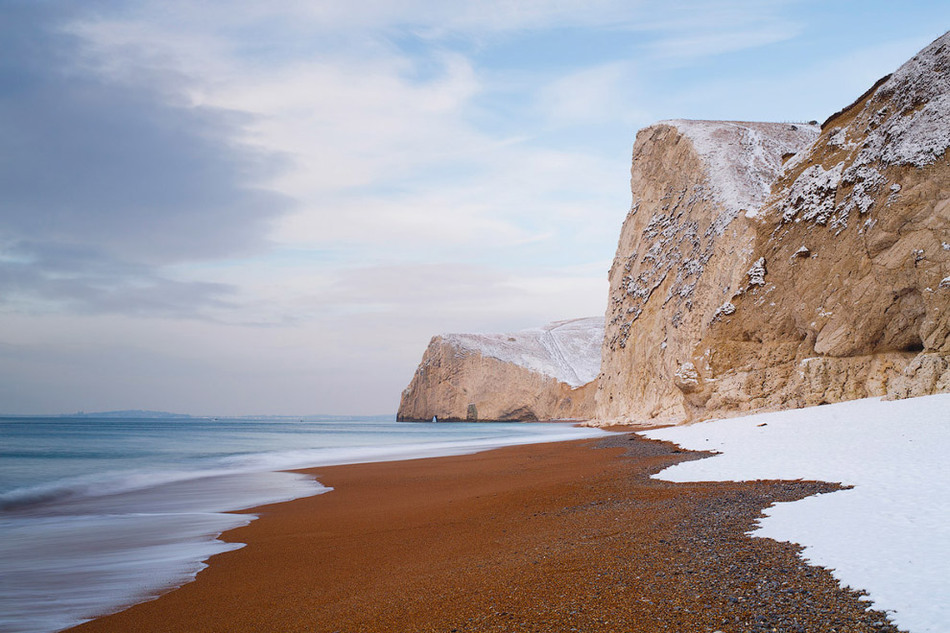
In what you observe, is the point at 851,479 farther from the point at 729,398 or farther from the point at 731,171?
the point at 731,171

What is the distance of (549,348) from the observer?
97.2 meters

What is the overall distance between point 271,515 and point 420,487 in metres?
3.52

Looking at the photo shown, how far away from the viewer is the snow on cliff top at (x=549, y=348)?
293ft

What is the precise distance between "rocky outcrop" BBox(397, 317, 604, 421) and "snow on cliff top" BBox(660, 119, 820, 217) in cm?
4949

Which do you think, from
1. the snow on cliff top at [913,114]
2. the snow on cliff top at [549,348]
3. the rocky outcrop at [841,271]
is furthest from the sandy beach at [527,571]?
the snow on cliff top at [549,348]

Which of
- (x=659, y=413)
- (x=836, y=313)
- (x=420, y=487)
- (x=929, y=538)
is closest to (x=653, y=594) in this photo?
(x=929, y=538)

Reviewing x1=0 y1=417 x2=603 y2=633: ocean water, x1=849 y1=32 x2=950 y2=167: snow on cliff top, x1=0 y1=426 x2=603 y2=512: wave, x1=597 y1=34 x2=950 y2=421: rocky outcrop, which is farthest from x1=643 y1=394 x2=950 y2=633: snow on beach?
x1=0 y1=426 x2=603 y2=512: wave

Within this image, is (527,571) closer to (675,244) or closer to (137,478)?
(137,478)

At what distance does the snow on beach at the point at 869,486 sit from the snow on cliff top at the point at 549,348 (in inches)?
2871

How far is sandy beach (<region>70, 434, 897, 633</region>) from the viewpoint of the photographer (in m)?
4.08

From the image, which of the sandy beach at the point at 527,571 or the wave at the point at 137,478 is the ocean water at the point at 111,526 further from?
the sandy beach at the point at 527,571

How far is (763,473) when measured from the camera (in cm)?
962

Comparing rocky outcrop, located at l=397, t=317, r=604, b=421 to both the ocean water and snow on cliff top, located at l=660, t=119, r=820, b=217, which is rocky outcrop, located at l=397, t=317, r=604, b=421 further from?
the ocean water

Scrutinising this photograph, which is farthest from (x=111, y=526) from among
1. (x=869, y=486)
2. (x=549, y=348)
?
(x=549, y=348)
